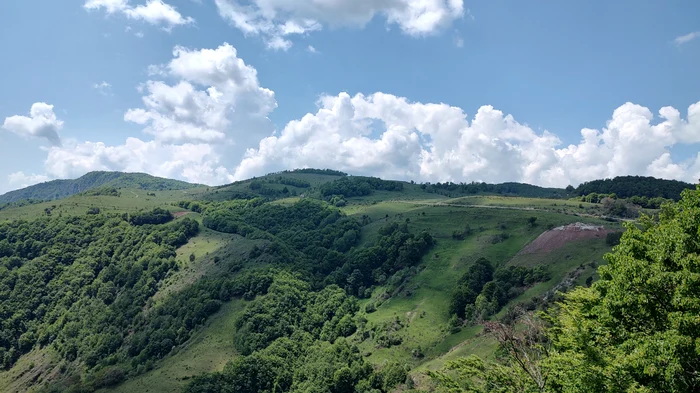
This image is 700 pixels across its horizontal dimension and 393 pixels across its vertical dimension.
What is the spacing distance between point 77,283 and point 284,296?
3695 inches

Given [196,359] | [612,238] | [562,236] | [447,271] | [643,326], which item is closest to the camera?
[643,326]

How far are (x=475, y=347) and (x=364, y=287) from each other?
2571 inches

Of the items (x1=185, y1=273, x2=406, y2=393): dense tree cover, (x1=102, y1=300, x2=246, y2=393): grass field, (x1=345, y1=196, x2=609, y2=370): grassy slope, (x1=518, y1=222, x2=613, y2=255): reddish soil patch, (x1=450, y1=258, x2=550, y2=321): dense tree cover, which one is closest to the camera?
(x1=185, y1=273, x2=406, y2=393): dense tree cover

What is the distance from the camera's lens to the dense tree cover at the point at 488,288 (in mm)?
94787

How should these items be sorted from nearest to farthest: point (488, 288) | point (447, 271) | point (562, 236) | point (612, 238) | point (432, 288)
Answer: point (612, 238), point (488, 288), point (562, 236), point (432, 288), point (447, 271)

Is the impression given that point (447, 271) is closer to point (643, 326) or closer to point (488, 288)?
point (488, 288)

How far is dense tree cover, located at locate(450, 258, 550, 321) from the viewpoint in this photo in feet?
311

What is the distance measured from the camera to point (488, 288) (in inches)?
3912

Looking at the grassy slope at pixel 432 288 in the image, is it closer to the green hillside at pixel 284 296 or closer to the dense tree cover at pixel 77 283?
the green hillside at pixel 284 296

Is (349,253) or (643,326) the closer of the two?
(643,326)

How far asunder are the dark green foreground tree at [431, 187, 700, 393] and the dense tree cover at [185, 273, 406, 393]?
60.2 metres

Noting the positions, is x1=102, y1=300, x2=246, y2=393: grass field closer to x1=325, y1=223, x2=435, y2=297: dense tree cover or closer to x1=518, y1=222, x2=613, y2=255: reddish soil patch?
x1=325, y1=223, x2=435, y2=297: dense tree cover

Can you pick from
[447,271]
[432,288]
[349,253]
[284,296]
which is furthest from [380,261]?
[284,296]

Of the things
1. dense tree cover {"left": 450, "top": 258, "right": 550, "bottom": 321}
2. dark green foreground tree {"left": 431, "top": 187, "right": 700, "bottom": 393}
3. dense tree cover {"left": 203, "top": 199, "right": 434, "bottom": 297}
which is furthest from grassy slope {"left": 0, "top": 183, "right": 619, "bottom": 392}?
dark green foreground tree {"left": 431, "top": 187, "right": 700, "bottom": 393}
